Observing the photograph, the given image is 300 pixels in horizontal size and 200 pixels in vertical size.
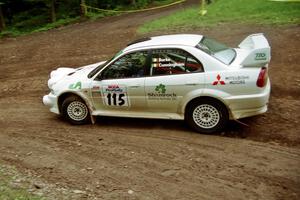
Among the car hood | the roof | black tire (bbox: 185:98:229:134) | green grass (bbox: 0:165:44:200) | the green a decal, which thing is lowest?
green grass (bbox: 0:165:44:200)

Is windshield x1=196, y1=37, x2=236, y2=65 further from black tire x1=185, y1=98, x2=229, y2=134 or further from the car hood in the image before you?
the car hood

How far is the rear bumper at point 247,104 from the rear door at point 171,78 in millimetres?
687

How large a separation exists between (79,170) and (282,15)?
1207cm

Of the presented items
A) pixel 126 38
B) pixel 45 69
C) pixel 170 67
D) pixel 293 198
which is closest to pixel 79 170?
pixel 170 67

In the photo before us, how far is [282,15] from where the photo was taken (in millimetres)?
16359

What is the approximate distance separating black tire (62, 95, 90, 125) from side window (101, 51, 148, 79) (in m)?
0.87

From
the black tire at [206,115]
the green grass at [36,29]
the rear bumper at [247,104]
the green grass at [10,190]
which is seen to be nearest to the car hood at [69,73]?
the black tire at [206,115]

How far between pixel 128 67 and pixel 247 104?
8.24 feet

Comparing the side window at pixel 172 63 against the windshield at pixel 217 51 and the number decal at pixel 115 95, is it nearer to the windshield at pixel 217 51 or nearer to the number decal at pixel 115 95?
the windshield at pixel 217 51

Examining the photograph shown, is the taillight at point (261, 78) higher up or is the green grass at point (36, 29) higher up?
the green grass at point (36, 29)

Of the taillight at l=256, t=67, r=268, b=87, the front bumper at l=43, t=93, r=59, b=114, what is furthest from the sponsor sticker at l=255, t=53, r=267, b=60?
the front bumper at l=43, t=93, r=59, b=114

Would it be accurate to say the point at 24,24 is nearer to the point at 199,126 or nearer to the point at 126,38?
the point at 126,38

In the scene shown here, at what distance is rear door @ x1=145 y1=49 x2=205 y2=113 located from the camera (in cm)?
800

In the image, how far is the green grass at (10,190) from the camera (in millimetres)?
5961
